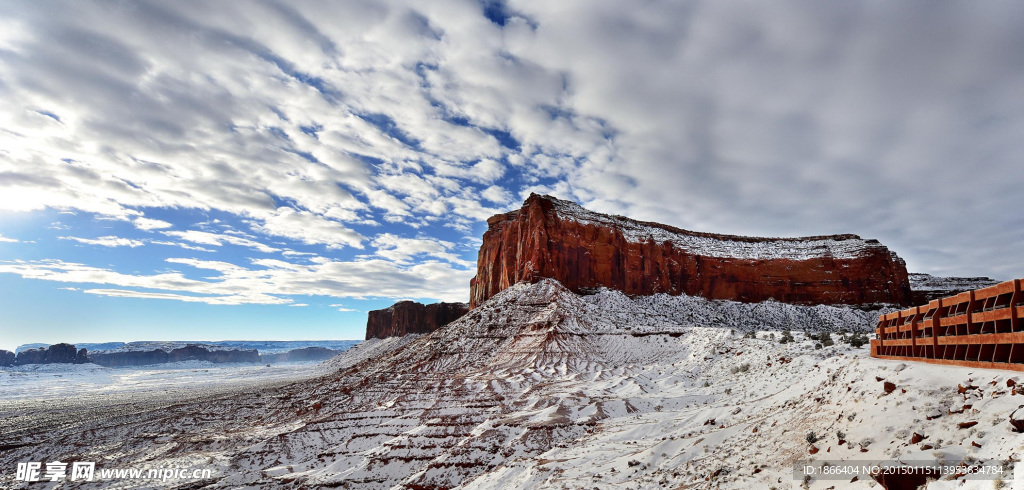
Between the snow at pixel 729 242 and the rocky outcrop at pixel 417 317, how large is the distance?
51.0 m

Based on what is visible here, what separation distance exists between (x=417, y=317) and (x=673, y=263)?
2736 inches

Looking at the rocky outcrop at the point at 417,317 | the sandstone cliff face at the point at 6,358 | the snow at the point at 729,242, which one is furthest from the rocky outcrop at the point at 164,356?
the snow at the point at 729,242

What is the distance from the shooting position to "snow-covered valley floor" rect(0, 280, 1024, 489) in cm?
755

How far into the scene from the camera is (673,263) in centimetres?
6372

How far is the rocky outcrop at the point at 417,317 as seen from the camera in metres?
108

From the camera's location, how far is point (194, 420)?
2895 cm

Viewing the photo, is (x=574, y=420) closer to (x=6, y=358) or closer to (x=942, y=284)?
(x=942, y=284)

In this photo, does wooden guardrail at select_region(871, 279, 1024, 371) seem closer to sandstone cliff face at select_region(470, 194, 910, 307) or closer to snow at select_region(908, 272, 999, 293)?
sandstone cliff face at select_region(470, 194, 910, 307)

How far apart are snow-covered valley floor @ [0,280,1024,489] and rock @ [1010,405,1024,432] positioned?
122 mm

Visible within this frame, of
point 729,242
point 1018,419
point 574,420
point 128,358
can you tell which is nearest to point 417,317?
point 729,242

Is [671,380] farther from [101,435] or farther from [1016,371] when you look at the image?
[101,435]

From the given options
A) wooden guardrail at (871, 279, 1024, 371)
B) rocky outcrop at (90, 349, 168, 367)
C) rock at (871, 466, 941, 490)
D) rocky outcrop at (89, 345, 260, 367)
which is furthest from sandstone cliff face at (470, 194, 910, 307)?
rocky outcrop at (90, 349, 168, 367)

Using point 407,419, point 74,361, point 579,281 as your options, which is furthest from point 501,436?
point 74,361

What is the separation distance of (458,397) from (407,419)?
407cm
